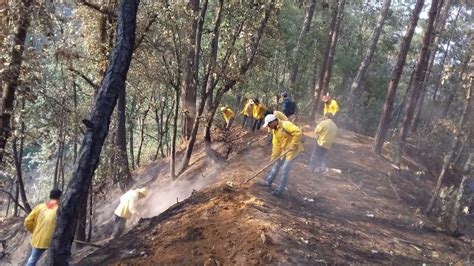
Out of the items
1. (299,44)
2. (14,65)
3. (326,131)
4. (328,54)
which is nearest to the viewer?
(14,65)

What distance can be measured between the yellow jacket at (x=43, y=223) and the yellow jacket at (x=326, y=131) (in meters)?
6.93

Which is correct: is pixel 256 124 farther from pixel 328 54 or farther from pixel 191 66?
pixel 328 54

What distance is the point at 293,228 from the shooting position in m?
7.53

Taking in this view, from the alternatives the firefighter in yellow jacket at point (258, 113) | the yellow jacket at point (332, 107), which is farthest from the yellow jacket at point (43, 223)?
the firefighter in yellow jacket at point (258, 113)

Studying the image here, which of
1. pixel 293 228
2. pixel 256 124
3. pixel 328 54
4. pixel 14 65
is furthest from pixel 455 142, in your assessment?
pixel 14 65

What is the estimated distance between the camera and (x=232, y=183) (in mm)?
10031

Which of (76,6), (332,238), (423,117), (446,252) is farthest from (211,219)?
(423,117)

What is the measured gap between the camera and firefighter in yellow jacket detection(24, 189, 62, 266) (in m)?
7.38

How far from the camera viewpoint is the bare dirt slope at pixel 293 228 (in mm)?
6754

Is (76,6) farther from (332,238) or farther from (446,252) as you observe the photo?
(446,252)

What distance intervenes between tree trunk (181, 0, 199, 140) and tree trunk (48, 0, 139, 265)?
631 cm

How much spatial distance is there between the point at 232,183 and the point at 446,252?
4.50m

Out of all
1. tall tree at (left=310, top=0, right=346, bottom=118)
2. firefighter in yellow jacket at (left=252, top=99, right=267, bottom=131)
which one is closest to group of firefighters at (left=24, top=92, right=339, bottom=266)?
firefighter in yellow jacket at (left=252, top=99, right=267, bottom=131)

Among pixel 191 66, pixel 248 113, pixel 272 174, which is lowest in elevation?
pixel 272 174
